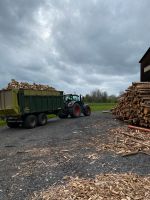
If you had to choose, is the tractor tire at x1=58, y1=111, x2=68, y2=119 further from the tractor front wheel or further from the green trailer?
the green trailer

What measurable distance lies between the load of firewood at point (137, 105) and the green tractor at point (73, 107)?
564cm

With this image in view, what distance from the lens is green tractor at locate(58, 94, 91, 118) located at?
20594 millimetres

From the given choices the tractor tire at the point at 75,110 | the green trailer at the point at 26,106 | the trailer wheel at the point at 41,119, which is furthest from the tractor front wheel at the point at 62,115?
the trailer wheel at the point at 41,119

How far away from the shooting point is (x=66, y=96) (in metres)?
21.1

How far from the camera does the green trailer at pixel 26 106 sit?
572 inches

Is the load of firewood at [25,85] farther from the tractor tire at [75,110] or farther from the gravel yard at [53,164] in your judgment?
the gravel yard at [53,164]

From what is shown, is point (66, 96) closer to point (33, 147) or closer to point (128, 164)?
point (33, 147)

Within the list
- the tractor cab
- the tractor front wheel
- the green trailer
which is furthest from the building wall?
the green trailer

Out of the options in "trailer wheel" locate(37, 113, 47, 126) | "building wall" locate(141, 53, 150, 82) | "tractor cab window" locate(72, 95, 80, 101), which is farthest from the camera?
"building wall" locate(141, 53, 150, 82)

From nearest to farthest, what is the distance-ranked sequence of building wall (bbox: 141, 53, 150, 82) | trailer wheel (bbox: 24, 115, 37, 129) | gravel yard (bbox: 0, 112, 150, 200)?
gravel yard (bbox: 0, 112, 150, 200) < trailer wheel (bbox: 24, 115, 37, 129) < building wall (bbox: 141, 53, 150, 82)

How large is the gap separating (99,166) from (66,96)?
47.8ft

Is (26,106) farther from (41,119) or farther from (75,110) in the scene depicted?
(75,110)

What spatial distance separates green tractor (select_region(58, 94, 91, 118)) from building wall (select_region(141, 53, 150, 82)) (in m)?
6.19

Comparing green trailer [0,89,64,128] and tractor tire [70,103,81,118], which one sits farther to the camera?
tractor tire [70,103,81,118]
